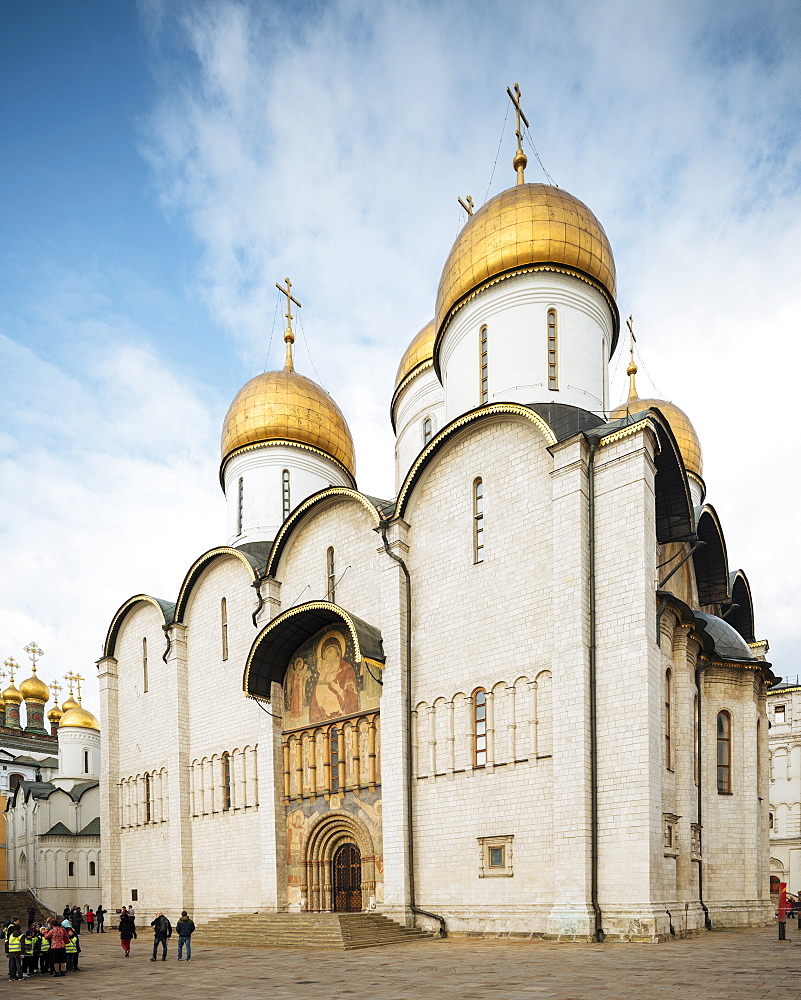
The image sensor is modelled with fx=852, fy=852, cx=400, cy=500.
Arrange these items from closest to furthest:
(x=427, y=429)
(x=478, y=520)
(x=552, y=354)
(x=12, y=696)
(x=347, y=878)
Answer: (x=478, y=520) → (x=552, y=354) → (x=347, y=878) → (x=427, y=429) → (x=12, y=696)

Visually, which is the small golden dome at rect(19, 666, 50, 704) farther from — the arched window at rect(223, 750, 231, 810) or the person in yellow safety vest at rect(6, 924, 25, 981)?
the person in yellow safety vest at rect(6, 924, 25, 981)

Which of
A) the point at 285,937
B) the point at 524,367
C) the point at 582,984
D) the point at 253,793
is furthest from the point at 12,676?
the point at 582,984

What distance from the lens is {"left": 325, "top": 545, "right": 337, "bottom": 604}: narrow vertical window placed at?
18.2 m

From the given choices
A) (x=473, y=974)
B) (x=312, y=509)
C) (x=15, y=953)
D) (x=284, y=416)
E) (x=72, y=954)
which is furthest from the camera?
(x=284, y=416)

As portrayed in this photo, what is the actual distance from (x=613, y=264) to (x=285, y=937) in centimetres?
1452

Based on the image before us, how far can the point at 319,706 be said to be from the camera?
59.0 ft

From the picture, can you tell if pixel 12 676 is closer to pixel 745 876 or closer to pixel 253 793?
pixel 253 793

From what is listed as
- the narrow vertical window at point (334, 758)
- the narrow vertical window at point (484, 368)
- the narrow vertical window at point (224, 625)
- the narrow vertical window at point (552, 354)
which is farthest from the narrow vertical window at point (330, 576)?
the narrow vertical window at point (552, 354)

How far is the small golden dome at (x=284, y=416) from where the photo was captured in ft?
77.7

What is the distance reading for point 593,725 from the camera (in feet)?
42.7

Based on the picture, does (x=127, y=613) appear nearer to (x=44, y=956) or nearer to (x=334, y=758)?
(x=334, y=758)

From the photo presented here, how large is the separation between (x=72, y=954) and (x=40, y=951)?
780 mm

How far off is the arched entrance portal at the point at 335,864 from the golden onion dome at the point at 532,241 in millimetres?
10925

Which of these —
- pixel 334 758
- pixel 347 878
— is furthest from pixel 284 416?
pixel 347 878
